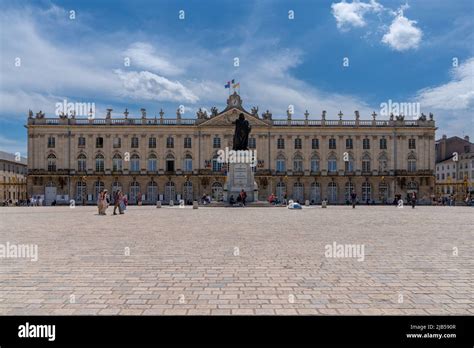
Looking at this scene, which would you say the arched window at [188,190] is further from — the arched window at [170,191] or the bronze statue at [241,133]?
the bronze statue at [241,133]

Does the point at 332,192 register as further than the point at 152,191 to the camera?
Yes

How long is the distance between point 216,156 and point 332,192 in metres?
18.9

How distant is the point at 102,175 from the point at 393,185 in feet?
148

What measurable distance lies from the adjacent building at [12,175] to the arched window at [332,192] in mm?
54383

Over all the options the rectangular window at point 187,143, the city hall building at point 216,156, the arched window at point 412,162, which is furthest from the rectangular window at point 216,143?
the arched window at point 412,162

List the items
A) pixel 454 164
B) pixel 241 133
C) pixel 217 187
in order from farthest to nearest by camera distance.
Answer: pixel 454 164 < pixel 217 187 < pixel 241 133

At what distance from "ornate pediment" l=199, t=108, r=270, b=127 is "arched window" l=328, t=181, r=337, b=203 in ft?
45.1

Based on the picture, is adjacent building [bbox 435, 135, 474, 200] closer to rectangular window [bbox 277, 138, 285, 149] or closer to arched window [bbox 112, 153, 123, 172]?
rectangular window [bbox 277, 138, 285, 149]

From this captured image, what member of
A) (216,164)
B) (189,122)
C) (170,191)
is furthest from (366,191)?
(170,191)

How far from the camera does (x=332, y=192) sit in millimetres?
61062

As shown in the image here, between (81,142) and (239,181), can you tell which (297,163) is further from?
(81,142)

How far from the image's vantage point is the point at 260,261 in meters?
8.30

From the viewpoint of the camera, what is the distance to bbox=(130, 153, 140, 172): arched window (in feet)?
201
